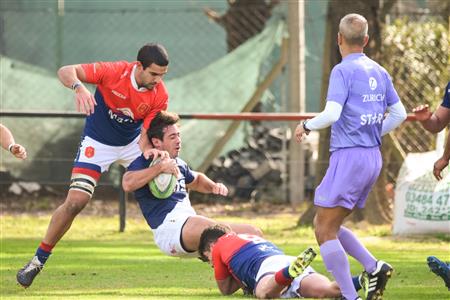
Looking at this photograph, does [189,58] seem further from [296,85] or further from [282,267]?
[282,267]

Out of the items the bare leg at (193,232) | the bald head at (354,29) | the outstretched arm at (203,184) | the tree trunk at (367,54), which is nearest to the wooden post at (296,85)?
the tree trunk at (367,54)

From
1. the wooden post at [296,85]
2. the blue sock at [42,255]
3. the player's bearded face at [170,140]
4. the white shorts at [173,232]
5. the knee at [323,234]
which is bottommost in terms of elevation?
the wooden post at [296,85]

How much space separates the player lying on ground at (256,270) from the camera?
331 inches

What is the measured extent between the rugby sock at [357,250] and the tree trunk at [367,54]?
20.5ft

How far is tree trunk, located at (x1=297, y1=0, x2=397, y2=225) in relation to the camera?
15.0 metres

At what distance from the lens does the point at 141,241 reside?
45.3 ft

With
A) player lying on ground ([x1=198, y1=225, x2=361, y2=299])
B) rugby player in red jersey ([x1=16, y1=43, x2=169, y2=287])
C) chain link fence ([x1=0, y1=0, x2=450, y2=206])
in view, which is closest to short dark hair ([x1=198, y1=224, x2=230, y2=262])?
player lying on ground ([x1=198, y1=225, x2=361, y2=299])

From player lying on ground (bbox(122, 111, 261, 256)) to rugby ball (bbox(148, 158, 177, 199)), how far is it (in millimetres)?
46

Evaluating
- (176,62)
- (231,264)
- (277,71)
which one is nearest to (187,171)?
(231,264)

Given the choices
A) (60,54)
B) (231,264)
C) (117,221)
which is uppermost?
(231,264)

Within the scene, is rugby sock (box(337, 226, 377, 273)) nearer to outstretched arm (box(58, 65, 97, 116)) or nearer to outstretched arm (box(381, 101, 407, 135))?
outstretched arm (box(381, 101, 407, 135))

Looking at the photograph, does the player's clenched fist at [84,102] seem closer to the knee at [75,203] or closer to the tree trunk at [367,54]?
the knee at [75,203]

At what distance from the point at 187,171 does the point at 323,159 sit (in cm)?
540

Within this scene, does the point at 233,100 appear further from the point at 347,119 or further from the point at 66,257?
the point at 347,119
